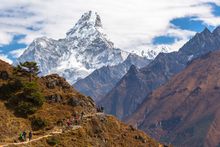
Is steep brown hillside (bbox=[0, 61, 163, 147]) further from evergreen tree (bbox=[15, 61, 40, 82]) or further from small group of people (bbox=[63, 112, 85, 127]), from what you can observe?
evergreen tree (bbox=[15, 61, 40, 82])

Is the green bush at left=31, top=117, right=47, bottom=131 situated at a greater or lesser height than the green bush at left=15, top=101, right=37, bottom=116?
lesser

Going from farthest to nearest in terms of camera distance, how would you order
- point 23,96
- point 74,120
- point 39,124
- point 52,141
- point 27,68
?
1. point 27,68
2. point 23,96
3. point 74,120
4. point 39,124
5. point 52,141

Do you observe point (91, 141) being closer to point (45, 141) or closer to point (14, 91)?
point (45, 141)

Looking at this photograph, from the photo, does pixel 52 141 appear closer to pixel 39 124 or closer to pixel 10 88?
pixel 39 124

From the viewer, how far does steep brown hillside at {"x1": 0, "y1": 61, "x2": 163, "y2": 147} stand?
4003 inches

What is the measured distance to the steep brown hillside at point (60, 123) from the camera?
10169 cm

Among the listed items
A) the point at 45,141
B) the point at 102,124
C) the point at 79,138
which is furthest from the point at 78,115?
the point at 45,141

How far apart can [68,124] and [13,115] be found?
13633 mm

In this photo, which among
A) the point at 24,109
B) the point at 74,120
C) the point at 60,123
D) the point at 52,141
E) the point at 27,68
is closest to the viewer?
the point at 52,141

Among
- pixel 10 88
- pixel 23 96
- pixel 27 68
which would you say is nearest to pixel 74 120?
pixel 23 96

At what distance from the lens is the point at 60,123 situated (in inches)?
4405

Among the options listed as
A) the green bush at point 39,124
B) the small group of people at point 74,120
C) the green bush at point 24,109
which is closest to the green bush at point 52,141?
the small group of people at point 74,120

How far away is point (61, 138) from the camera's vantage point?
10112 centimetres

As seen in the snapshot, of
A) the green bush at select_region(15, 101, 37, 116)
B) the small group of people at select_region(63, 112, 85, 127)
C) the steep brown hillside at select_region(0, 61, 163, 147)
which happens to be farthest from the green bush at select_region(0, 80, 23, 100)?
the small group of people at select_region(63, 112, 85, 127)
